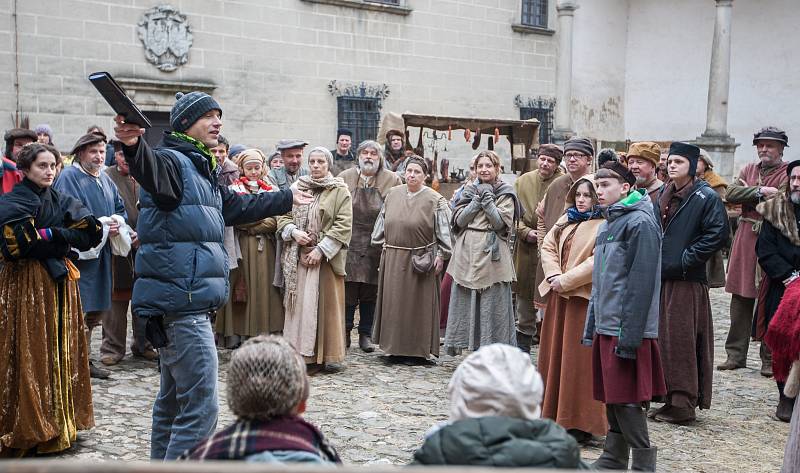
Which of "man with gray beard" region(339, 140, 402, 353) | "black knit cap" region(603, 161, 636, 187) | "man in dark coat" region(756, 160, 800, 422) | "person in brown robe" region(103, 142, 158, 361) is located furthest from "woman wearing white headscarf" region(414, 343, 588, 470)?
"man with gray beard" region(339, 140, 402, 353)

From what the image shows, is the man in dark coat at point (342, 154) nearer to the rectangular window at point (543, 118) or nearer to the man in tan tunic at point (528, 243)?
the man in tan tunic at point (528, 243)

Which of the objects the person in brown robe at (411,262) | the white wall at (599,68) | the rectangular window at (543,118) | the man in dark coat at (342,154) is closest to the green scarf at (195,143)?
the person in brown robe at (411,262)

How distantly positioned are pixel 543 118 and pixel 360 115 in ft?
16.0

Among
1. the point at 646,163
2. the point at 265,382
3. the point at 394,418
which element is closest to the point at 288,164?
the point at 394,418

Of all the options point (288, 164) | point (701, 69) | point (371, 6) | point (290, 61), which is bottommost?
point (288, 164)

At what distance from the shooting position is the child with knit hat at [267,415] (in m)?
2.64

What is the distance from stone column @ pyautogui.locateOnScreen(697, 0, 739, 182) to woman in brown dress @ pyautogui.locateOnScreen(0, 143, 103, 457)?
15.5 metres

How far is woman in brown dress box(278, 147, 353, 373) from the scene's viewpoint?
24.8ft

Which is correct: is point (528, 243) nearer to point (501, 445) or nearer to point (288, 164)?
point (288, 164)

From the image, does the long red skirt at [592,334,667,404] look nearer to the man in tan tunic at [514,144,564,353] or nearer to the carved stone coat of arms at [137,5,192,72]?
the man in tan tunic at [514,144,564,353]

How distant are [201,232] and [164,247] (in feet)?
0.61

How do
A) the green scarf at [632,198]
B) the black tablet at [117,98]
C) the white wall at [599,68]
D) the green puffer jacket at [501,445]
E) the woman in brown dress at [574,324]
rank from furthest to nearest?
the white wall at [599,68], the woman in brown dress at [574,324], the green scarf at [632,198], the black tablet at [117,98], the green puffer jacket at [501,445]

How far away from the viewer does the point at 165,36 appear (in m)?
14.6

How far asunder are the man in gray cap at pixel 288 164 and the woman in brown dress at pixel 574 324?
3.30 m
